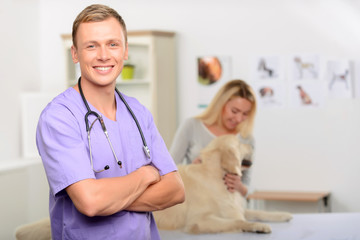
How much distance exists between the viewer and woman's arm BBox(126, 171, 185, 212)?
4.59 ft

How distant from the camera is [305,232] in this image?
244 cm

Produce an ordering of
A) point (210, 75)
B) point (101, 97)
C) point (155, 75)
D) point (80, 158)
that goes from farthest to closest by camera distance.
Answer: point (210, 75) → point (155, 75) → point (101, 97) → point (80, 158)

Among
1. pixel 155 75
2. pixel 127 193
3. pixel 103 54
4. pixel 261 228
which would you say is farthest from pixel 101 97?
pixel 155 75

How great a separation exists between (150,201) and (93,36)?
442 mm

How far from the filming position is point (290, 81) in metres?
4.91

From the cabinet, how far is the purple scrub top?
353 centimetres

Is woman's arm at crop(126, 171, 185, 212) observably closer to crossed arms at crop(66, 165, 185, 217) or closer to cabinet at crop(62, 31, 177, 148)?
crossed arms at crop(66, 165, 185, 217)

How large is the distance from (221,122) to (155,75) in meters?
1.89

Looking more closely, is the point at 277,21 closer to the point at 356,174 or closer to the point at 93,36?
the point at 356,174

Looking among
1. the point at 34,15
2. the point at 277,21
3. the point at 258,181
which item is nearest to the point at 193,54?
the point at 277,21

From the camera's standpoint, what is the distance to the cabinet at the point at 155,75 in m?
5.00

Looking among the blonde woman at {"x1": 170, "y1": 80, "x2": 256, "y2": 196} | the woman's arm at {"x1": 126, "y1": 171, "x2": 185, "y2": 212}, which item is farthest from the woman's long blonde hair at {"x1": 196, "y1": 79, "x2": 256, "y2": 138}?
the woman's arm at {"x1": 126, "y1": 171, "x2": 185, "y2": 212}

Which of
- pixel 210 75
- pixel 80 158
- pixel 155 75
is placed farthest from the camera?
pixel 210 75

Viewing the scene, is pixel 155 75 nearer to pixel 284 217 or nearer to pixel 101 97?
pixel 284 217
